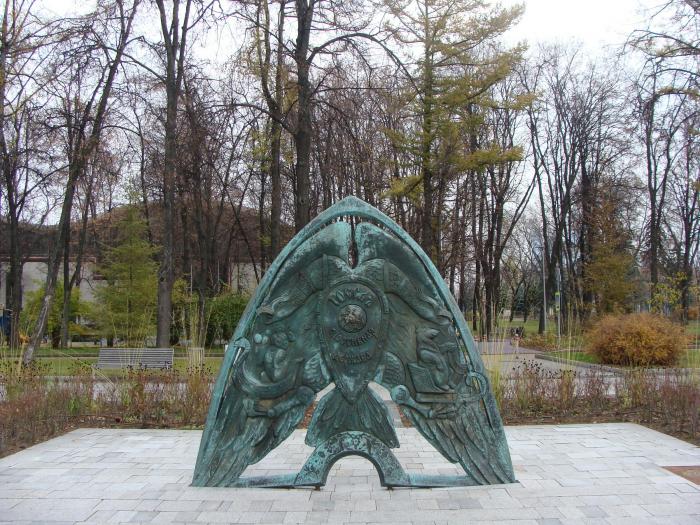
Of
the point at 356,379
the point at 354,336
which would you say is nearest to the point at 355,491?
the point at 356,379

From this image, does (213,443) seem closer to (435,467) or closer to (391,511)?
(391,511)

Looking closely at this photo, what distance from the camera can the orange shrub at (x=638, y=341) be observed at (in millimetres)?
13948

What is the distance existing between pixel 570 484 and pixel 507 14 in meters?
15.9

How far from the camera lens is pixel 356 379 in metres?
5.03

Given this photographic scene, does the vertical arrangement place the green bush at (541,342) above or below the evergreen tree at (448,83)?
below

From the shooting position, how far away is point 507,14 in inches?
699

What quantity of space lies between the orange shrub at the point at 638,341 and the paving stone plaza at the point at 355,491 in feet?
26.3

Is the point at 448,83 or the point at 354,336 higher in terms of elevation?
the point at 448,83

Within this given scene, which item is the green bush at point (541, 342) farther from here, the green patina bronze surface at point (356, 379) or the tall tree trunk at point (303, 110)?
the green patina bronze surface at point (356, 379)

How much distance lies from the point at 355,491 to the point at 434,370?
1.24m

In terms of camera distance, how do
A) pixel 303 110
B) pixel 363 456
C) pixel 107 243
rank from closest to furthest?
pixel 363 456
pixel 303 110
pixel 107 243

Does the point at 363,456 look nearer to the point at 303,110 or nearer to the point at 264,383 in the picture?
the point at 264,383

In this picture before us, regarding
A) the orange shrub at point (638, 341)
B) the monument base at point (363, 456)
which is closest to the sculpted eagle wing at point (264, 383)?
the monument base at point (363, 456)

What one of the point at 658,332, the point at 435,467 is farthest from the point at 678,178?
the point at 435,467
